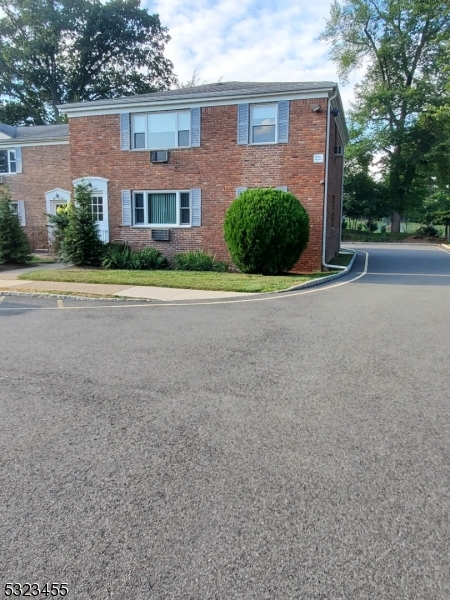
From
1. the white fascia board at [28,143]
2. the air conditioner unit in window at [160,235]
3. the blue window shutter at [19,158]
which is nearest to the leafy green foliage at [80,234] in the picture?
the air conditioner unit in window at [160,235]

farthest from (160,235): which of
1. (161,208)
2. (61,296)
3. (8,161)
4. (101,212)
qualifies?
(8,161)

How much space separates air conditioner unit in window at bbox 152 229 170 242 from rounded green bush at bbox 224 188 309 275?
11.3 ft

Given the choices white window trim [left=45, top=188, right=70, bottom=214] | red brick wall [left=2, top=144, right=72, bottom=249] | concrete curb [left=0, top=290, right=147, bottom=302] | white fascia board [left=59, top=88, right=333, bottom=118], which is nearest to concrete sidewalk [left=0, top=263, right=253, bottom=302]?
concrete curb [left=0, top=290, right=147, bottom=302]

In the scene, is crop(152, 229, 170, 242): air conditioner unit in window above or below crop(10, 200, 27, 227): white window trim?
below

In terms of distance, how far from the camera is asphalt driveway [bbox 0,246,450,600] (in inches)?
80.4

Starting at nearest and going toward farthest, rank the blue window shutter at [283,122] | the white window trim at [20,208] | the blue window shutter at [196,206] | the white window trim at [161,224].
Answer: the blue window shutter at [283,122], the blue window shutter at [196,206], the white window trim at [161,224], the white window trim at [20,208]

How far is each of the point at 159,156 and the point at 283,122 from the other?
→ 180 inches

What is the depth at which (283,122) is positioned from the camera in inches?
554

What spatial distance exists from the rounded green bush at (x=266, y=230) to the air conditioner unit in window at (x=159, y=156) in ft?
13.5

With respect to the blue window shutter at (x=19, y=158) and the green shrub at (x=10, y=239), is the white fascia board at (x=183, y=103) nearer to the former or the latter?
the green shrub at (x=10, y=239)

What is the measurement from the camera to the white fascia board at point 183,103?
13.7 m

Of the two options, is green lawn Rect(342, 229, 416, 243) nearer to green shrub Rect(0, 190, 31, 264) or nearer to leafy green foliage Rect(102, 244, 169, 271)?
leafy green foliage Rect(102, 244, 169, 271)

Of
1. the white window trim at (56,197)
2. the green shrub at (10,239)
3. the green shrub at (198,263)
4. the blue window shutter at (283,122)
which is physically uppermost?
the blue window shutter at (283,122)

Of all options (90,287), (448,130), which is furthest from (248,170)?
(448,130)
